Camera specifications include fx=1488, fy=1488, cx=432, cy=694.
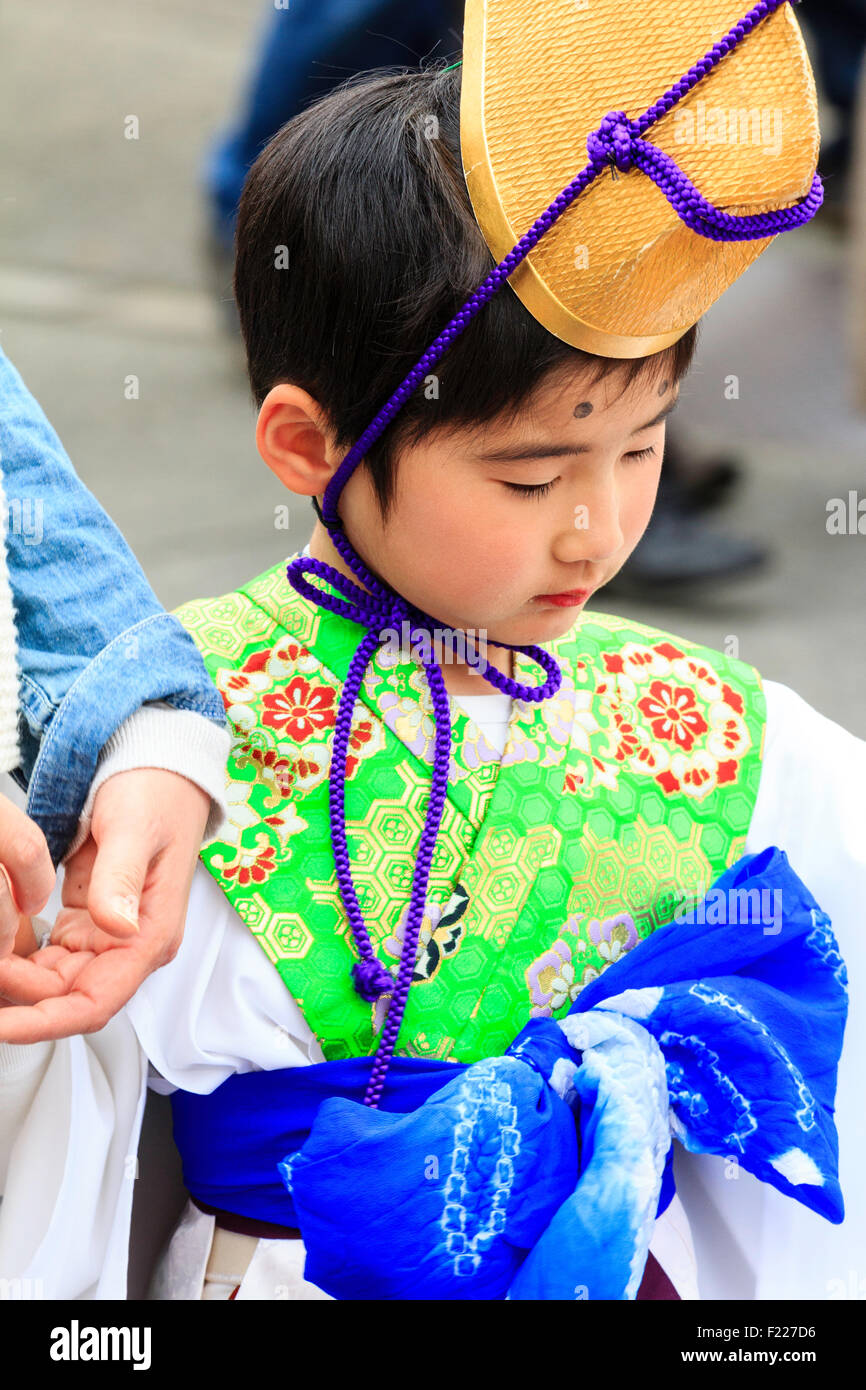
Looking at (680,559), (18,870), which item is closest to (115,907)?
(18,870)

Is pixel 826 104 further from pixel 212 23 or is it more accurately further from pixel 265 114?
pixel 212 23

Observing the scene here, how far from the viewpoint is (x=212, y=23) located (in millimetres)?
5566

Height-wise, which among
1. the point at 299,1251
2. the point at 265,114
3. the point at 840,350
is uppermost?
the point at 265,114

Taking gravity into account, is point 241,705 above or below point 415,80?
below

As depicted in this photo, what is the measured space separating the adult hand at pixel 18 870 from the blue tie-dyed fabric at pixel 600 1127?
27 cm

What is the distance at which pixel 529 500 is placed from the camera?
972 mm

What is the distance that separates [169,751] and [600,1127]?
0.37 meters

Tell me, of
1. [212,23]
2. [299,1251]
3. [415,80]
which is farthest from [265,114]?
[212,23]

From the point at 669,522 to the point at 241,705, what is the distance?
238 centimetres

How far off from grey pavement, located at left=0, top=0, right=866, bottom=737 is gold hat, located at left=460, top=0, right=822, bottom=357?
173 centimetres

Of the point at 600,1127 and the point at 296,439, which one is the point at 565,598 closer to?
the point at 296,439

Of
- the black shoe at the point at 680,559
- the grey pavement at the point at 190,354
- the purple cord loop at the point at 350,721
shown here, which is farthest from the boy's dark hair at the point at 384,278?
the black shoe at the point at 680,559

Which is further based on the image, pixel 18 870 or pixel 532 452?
pixel 532 452

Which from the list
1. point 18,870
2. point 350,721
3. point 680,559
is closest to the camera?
point 18,870
